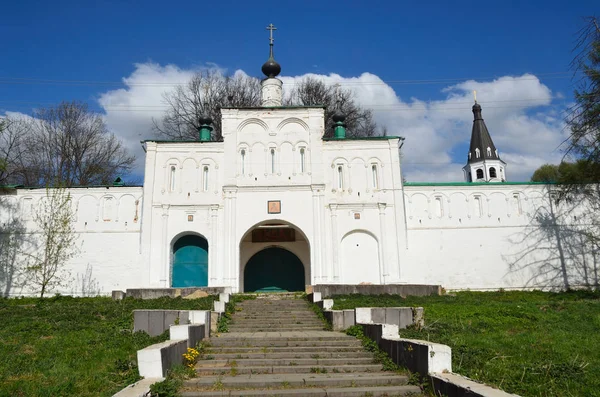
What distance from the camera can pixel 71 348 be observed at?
8688 mm

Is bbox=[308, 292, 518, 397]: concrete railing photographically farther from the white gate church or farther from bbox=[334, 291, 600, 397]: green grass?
the white gate church

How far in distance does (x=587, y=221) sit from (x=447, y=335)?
15.1m

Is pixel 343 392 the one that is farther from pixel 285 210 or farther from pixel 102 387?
pixel 285 210

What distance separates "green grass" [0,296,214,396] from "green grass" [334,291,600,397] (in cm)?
493

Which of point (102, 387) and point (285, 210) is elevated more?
point (285, 210)

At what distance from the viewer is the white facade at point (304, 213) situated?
19891 mm

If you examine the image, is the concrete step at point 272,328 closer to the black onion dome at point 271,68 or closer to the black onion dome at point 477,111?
the black onion dome at point 271,68

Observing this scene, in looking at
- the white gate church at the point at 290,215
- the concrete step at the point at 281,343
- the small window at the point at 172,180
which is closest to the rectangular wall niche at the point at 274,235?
the white gate church at the point at 290,215

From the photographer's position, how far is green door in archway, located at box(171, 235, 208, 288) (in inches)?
787

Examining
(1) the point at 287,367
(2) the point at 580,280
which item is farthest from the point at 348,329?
(2) the point at 580,280

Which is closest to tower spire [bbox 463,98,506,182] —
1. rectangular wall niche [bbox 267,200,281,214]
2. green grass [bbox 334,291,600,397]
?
rectangular wall niche [bbox 267,200,281,214]

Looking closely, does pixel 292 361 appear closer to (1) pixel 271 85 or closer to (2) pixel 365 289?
(2) pixel 365 289

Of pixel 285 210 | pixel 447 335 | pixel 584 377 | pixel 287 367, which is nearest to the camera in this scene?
pixel 584 377

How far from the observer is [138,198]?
67.8 feet
